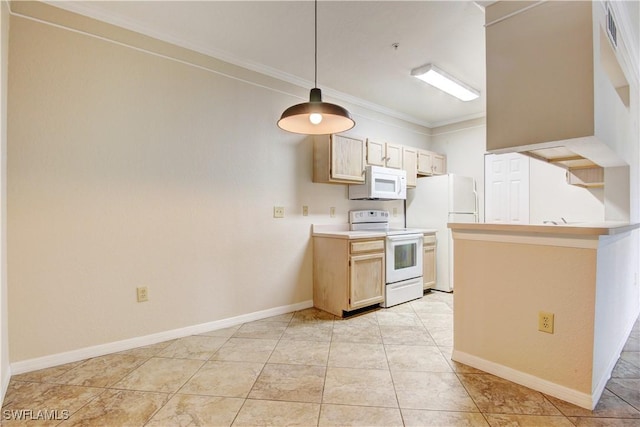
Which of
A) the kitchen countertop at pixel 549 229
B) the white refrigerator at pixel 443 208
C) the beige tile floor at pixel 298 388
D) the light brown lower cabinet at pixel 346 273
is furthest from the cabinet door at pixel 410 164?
the beige tile floor at pixel 298 388

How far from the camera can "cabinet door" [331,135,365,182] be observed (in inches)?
134

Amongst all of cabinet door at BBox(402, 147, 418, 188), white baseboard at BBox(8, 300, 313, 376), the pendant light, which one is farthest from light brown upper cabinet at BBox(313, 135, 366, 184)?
white baseboard at BBox(8, 300, 313, 376)

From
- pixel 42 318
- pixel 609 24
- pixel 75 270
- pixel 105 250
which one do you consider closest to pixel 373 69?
pixel 609 24

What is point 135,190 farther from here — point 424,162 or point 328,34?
point 424,162

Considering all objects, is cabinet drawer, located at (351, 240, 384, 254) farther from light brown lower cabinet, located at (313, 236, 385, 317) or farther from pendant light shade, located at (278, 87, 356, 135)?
pendant light shade, located at (278, 87, 356, 135)

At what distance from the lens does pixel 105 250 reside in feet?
7.72

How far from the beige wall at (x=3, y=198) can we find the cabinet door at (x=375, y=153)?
3125 mm

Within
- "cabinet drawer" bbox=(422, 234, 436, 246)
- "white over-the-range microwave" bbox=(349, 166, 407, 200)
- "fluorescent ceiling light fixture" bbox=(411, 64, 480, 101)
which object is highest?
"fluorescent ceiling light fixture" bbox=(411, 64, 480, 101)

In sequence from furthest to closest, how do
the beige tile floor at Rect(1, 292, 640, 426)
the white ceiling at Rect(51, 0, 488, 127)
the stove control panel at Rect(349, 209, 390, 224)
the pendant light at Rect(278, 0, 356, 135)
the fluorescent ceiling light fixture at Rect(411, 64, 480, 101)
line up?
the stove control panel at Rect(349, 209, 390, 224) → the fluorescent ceiling light fixture at Rect(411, 64, 480, 101) → the white ceiling at Rect(51, 0, 488, 127) → the pendant light at Rect(278, 0, 356, 135) → the beige tile floor at Rect(1, 292, 640, 426)

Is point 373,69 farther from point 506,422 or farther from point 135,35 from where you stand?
point 506,422

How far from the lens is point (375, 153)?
3871mm

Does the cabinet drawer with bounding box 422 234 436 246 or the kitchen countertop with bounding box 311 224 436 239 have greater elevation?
the kitchen countertop with bounding box 311 224 436 239

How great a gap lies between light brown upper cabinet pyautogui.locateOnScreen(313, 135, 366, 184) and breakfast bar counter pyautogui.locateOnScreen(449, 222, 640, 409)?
153 centimetres

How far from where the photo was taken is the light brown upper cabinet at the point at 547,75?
1783 millimetres
